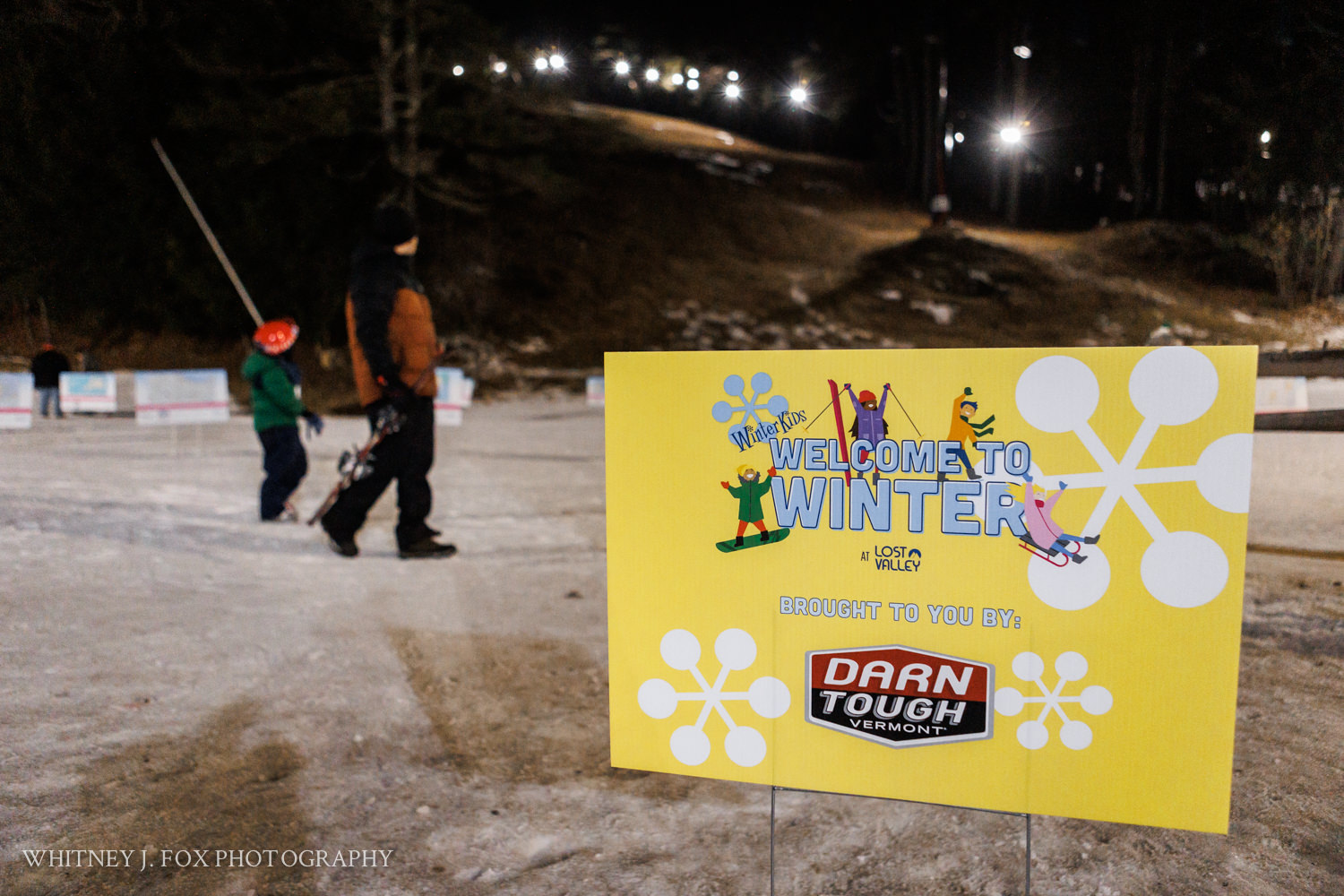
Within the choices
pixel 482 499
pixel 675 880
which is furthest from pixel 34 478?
pixel 675 880

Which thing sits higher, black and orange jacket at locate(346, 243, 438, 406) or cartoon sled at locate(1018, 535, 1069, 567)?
black and orange jacket at locate(346, 243, 438, 406)

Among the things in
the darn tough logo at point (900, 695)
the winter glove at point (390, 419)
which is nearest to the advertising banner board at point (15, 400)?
the winter glove at point (390, 419)

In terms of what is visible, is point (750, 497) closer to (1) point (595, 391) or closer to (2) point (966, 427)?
(2) point (966, 427)

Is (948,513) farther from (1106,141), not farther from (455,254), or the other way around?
(1106,141)

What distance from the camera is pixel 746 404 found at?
165 centimetres

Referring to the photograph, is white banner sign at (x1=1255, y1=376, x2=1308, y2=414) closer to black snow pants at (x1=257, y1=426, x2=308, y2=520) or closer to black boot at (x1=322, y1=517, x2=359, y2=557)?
black boot at (x1=322, y1=517, x2=359, y2=557)

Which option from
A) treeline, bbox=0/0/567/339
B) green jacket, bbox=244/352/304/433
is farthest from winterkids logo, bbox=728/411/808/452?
treeline, bbox=0/0/567/339

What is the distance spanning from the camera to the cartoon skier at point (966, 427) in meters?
1.52

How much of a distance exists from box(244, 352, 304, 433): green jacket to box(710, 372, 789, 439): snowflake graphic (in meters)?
5.08

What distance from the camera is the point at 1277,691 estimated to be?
2.94 meters

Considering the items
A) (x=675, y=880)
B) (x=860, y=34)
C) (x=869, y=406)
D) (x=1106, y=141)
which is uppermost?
(x=860, y=34)

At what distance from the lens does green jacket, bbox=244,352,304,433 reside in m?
5.82

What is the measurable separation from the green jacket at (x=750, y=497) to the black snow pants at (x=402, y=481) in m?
3.61

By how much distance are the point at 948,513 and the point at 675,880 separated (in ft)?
3.85
